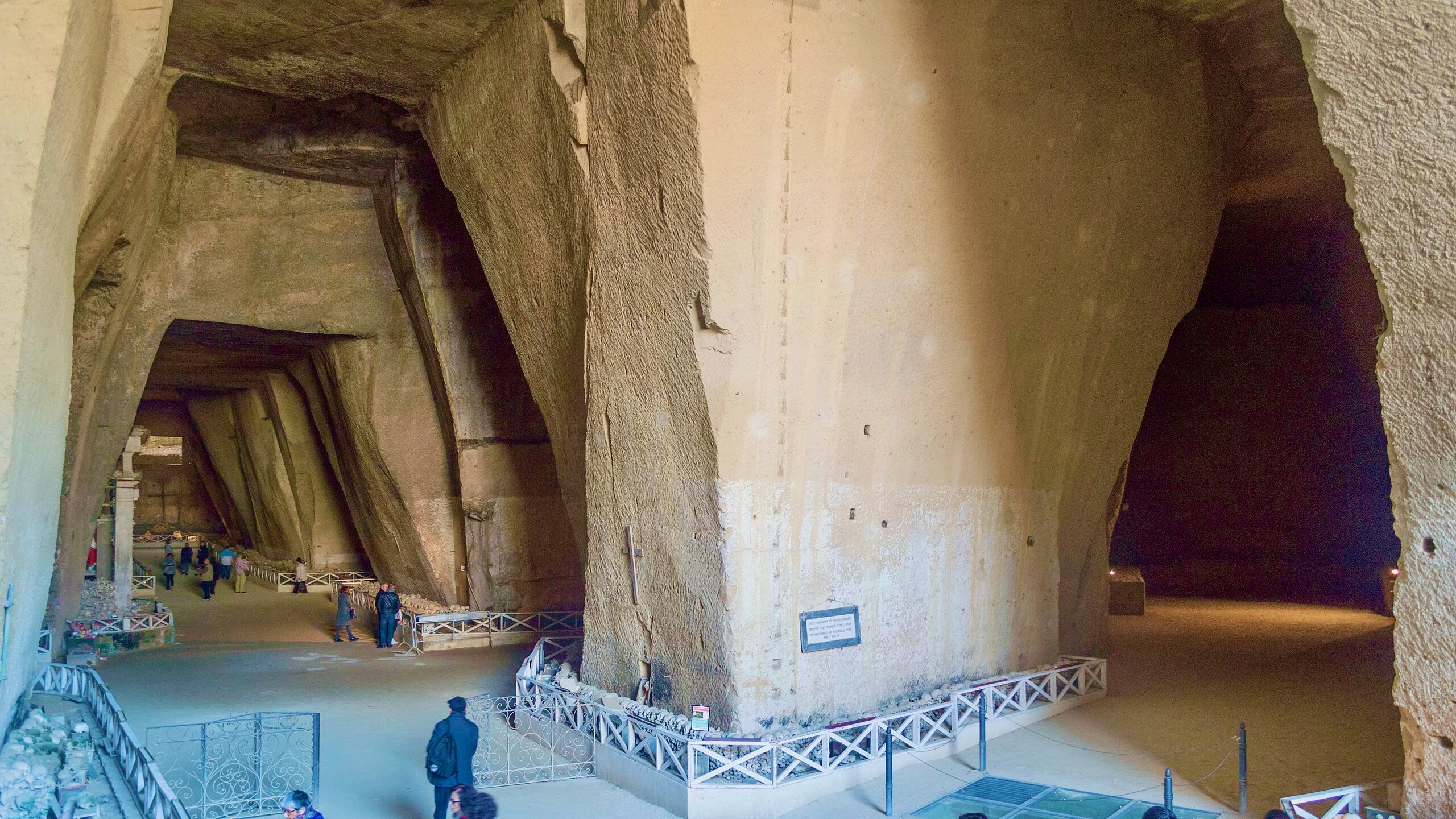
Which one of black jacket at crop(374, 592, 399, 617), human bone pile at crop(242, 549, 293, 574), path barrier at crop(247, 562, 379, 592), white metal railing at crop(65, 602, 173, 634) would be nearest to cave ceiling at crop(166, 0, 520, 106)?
black jacket at crop(374, 592, 399, 617)

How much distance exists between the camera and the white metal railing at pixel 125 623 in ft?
45.9

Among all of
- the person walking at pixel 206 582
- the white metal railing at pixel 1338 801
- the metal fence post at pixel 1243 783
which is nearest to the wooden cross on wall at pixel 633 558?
the metal fence post at pixel 1243 783

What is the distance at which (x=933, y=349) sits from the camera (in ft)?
28.0

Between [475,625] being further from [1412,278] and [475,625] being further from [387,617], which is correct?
[1412,278]

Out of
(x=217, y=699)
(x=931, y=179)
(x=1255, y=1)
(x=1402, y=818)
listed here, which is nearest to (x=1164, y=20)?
(x=1255, y=1)

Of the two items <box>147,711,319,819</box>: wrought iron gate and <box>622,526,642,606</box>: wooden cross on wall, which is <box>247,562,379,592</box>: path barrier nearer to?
<box>147,711,319,819</box>: wrought iron gate

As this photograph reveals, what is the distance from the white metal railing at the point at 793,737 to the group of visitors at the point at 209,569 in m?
13.9

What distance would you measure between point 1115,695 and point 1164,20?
20.8 ft

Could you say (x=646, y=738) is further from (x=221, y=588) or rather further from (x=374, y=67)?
(x=221, y=588)

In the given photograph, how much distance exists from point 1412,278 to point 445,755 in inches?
234

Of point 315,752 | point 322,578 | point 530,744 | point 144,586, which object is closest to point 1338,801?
point 530,744

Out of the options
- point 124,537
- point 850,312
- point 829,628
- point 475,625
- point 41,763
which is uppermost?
point 850,312

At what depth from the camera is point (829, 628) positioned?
317 inches

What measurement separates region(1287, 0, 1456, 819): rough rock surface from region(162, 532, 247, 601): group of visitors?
803 inches
